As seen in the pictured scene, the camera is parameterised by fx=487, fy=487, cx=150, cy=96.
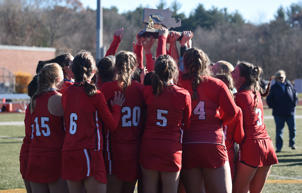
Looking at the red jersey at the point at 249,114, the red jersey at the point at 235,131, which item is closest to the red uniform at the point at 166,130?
the red jersey at the point at 235,131

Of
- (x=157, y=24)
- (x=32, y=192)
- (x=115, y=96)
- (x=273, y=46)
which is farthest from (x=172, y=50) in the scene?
(x=273, y=46)

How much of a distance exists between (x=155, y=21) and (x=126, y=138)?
155 centimetres

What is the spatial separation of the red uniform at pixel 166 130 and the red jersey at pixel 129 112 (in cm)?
14

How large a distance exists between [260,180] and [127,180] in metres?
1.69

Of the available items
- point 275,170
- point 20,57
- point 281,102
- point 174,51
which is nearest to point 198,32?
point 20,57

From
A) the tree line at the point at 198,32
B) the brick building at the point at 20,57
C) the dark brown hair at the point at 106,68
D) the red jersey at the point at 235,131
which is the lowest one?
the red jersey at the point at 235,131

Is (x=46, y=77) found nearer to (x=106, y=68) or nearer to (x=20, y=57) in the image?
(x=106, y=68)

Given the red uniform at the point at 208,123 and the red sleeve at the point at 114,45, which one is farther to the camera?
the red sleeve at the point at 114,45

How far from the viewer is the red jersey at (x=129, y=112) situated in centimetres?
484

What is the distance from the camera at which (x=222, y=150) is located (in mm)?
4906

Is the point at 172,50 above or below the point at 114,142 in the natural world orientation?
above

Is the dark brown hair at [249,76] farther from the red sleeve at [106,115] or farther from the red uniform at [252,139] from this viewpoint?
the red sleeve at [106,115]

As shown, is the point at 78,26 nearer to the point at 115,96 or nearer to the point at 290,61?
the point at 290,61

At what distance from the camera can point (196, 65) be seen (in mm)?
4934
